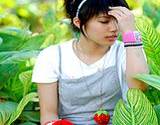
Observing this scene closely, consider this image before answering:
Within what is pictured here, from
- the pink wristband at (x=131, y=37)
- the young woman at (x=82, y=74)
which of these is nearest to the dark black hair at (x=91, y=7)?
the young woman at (x=82, y=74)

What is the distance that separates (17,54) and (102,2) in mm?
445

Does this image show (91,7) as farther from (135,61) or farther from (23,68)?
(23,68)

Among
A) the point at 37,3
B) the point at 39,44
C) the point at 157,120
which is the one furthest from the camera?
the point at 37,3

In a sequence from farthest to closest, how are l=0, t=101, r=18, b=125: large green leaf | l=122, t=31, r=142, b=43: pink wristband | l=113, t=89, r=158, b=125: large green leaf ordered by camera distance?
l=0, t=101, r=18, b=125: large green leaf, l=122, t=31, r=142, b=43: pink wristband, l=113, t=89, r=158, b=125: large green leaf

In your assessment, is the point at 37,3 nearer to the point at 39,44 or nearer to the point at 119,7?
the point at 39,44

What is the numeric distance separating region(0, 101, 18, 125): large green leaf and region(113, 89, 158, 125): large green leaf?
0.61m

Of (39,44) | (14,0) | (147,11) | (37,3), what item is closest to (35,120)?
(39,44)

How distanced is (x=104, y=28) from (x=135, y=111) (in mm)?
497

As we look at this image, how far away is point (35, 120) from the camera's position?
2.75 meters

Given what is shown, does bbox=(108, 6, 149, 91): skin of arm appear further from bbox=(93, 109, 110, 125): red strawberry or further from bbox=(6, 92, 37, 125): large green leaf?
bbox=(6, 92, 37, 125): large green leaf

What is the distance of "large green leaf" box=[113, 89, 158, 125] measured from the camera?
2078 millimetres

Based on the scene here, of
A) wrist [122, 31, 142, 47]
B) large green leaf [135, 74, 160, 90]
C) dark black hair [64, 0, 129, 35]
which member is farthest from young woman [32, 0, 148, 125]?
large green leaf [135, 74, 160, 90]

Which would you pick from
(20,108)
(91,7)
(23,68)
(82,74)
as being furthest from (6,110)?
(91,7)

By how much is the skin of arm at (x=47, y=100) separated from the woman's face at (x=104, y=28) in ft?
1.01
